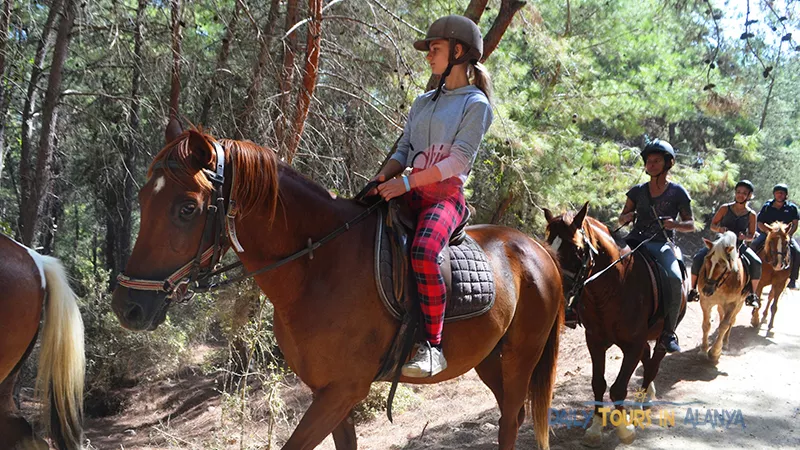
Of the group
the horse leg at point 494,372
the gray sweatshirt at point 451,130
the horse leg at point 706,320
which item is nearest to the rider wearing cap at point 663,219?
the horse leg at point 494,372

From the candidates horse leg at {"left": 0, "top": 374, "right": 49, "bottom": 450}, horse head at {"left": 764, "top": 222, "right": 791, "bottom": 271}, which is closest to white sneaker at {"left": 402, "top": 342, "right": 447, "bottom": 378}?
horse leg at {"left": 0, "top": 374, "right": 49, "bottom": 450}

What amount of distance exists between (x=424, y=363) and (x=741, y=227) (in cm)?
823

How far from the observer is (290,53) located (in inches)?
241

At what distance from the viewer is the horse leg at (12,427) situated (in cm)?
378

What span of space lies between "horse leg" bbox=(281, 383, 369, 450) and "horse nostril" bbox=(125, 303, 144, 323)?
878 millimetres

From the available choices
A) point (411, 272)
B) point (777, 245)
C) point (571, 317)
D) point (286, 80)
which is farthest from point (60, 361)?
point (777, 245)

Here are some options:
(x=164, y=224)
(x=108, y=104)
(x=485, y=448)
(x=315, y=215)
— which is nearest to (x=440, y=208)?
(x=315, y=215)

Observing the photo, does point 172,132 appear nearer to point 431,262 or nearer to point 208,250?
point 208,250

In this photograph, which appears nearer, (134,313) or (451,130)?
(134,313)

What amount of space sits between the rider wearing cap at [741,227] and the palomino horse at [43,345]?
804 cm

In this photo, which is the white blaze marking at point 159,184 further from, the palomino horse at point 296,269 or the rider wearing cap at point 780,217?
the rider wearing cap at point 780,217

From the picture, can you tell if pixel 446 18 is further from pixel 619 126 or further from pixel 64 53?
pixel 619 126

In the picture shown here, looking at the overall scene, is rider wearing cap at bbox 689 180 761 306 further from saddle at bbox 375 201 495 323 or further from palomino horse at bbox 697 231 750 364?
saddle at bbox 375 201 495 323

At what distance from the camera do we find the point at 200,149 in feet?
8.07
